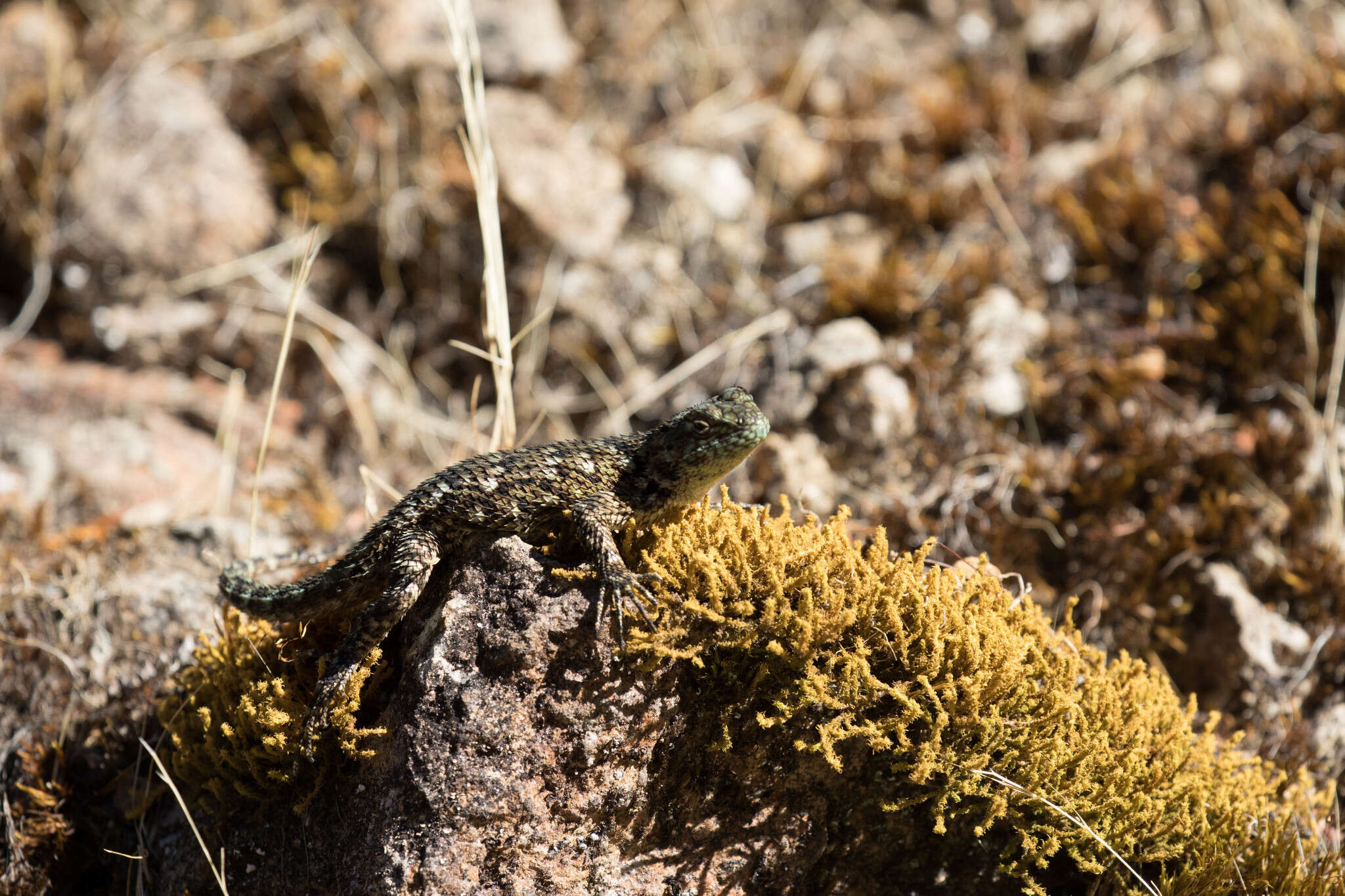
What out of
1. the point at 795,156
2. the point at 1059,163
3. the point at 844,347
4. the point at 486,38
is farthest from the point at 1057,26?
the point at 486,38

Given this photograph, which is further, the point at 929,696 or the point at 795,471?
the point at 795,471

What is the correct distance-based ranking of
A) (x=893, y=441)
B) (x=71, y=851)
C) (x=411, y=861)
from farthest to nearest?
(x=893, y=441) → (x=71, y=851) → (x=411, y=861)

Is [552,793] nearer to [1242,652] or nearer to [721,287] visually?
[1242,652]

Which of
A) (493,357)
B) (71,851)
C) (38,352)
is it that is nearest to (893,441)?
(493,357)

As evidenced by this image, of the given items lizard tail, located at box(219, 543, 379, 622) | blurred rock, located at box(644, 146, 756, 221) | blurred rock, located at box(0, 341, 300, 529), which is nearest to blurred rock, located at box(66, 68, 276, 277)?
blurred rock, located at box(0, 341, 300, 529)

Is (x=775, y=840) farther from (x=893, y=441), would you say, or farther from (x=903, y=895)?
(x=893, y=441)
